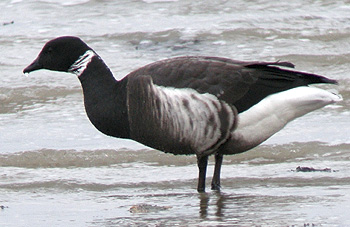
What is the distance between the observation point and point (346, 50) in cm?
1201

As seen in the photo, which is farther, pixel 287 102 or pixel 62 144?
A: pixel 62 144

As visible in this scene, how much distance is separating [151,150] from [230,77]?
177cm

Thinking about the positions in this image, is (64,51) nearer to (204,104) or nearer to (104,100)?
(104,100)

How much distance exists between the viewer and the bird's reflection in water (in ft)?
19.5

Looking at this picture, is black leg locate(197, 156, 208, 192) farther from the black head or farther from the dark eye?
the dark eye

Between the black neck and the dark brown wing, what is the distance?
0.87ft

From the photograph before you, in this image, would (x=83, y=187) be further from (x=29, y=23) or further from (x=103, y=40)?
(x=29, y=23)

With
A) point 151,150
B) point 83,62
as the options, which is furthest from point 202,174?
point 151,150

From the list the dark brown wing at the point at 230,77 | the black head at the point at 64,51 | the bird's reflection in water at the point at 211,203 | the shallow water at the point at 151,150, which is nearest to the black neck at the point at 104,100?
the black head at the point at 64,51

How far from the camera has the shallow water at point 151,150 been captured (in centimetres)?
611

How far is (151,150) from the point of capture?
844cm

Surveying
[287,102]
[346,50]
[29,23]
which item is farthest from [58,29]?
[287,102]

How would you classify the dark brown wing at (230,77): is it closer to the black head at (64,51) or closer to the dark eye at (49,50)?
the black head at (64,51)

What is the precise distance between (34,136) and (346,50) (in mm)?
5008
